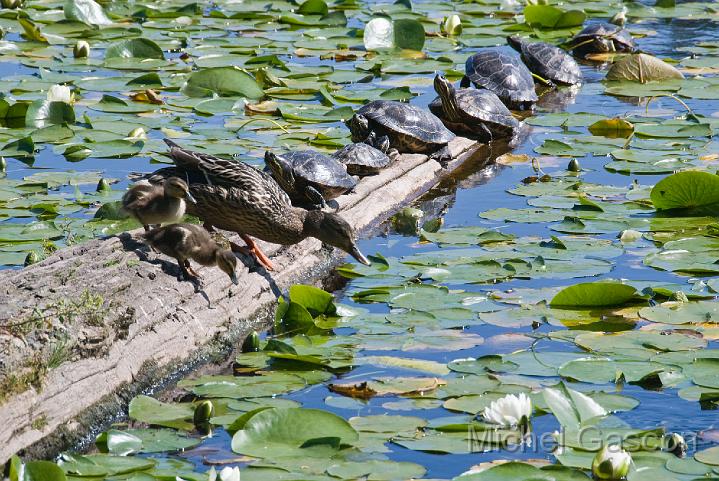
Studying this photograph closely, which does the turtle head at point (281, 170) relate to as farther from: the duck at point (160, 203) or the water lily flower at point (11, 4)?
the water lily flower at point (11, 4)

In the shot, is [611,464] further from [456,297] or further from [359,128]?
[359,128]

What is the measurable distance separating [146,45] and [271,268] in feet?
20.6

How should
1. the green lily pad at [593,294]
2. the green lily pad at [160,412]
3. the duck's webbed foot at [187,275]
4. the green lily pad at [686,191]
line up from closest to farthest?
the green lily pad at [160,412], the duck's webbed foot at [187,275], the green lily pad at [593,294], the green lily pad at [686,191]

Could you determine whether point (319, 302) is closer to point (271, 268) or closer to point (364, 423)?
point (271, 268)

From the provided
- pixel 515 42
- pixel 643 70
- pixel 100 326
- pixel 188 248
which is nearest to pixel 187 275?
pixel 188 248

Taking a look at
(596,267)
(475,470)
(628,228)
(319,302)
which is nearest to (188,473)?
(475,470)

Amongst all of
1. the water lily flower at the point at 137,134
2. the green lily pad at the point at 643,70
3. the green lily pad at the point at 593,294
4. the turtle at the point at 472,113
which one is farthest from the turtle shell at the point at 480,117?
the green lily pad at the point at 593,294

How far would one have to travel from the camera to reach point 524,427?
4.55 meters

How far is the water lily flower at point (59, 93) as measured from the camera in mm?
9820

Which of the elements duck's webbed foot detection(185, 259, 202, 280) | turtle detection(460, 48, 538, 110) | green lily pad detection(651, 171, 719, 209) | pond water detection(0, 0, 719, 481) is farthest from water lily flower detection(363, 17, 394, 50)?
duck's webbed foot detection(185, 259, 202, 280)

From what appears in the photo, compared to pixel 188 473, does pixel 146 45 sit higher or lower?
higher

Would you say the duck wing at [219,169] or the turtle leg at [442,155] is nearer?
the duck wing at [219,169]

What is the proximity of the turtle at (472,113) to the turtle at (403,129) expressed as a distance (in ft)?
2.37

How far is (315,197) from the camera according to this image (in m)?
7.53
